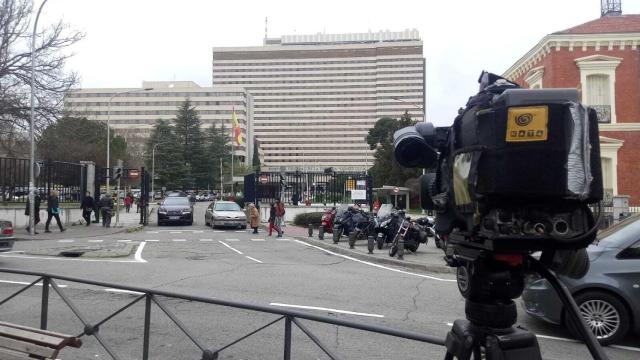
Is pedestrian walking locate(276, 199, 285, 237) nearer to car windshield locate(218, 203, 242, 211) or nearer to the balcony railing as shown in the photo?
car windshield locate(218, 203, 242, 211)

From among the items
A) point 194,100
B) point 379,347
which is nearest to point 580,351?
point 379,347

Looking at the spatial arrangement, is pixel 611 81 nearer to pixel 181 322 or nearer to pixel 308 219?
pixel 308 219

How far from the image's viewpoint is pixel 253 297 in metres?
8.59

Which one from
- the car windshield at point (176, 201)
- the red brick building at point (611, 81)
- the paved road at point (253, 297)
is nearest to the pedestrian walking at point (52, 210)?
the paved road at point (253, 297)

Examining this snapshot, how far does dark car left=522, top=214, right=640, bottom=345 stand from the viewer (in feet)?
19.7

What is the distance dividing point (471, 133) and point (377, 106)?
15088 centimetres

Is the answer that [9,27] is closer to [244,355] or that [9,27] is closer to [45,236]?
[45,236]

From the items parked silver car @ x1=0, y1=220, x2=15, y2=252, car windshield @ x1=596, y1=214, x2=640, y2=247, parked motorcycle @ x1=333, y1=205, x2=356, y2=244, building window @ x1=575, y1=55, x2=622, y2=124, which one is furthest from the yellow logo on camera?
building window @ x1=575, y1=55, x2=622, y2=124

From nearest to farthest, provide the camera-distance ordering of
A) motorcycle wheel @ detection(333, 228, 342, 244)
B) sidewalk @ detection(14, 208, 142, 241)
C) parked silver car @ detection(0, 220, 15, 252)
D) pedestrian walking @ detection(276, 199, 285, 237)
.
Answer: parked silver car @ detection(0, 220, 15, 252), motorcycle wheel @ detection(333, 228, 342, 244), sidewalk @ detection(14, 208, 142, 241), pedestrian walking @ detection(276, 199, 285, 237)

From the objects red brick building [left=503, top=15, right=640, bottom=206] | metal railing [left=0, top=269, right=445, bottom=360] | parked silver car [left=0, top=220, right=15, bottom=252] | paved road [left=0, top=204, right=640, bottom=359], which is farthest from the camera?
red brick building [left=503, top=15, right=640, bottom=206]

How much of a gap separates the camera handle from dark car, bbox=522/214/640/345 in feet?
13.0

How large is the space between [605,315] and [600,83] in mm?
21274

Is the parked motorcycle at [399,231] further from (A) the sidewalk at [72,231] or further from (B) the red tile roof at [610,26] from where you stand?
(B) the red tile roof at [610,26]

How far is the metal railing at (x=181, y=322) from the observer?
123 inches
